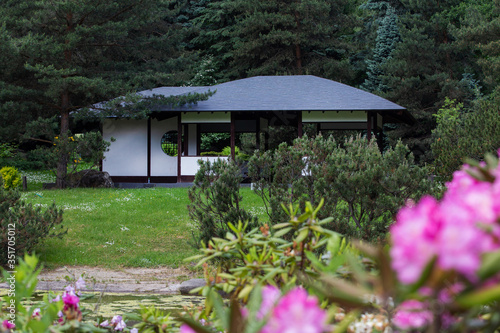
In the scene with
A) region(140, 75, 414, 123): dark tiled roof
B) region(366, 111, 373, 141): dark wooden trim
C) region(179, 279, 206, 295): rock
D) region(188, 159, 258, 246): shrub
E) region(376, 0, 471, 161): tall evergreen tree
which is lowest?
region(179, 279, 206, 295): rock

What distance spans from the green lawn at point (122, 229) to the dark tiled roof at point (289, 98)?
14.7 ft

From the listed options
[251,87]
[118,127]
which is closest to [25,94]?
[118,127]

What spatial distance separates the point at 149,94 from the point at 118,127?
63.3 inches

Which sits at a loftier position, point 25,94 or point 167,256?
point 25,94

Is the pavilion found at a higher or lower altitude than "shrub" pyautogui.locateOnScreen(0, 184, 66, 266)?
higher

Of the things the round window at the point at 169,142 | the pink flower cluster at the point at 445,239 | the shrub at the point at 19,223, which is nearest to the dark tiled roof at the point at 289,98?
the round window at the point at 169,142

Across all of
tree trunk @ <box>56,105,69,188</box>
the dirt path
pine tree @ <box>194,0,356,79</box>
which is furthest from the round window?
the dirt path

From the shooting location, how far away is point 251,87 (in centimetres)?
1877

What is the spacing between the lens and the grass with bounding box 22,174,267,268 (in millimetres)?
7395

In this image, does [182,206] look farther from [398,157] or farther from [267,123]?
[267,123]

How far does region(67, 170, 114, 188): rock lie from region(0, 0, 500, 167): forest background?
188cm

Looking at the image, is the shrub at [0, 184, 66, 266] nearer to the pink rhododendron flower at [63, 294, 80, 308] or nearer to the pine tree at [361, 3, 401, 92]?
the pink rhododendron flower at [63, 294, 80, 308]

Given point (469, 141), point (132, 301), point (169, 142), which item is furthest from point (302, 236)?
point (169, 142)

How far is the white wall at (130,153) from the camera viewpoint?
17547 millimetres
